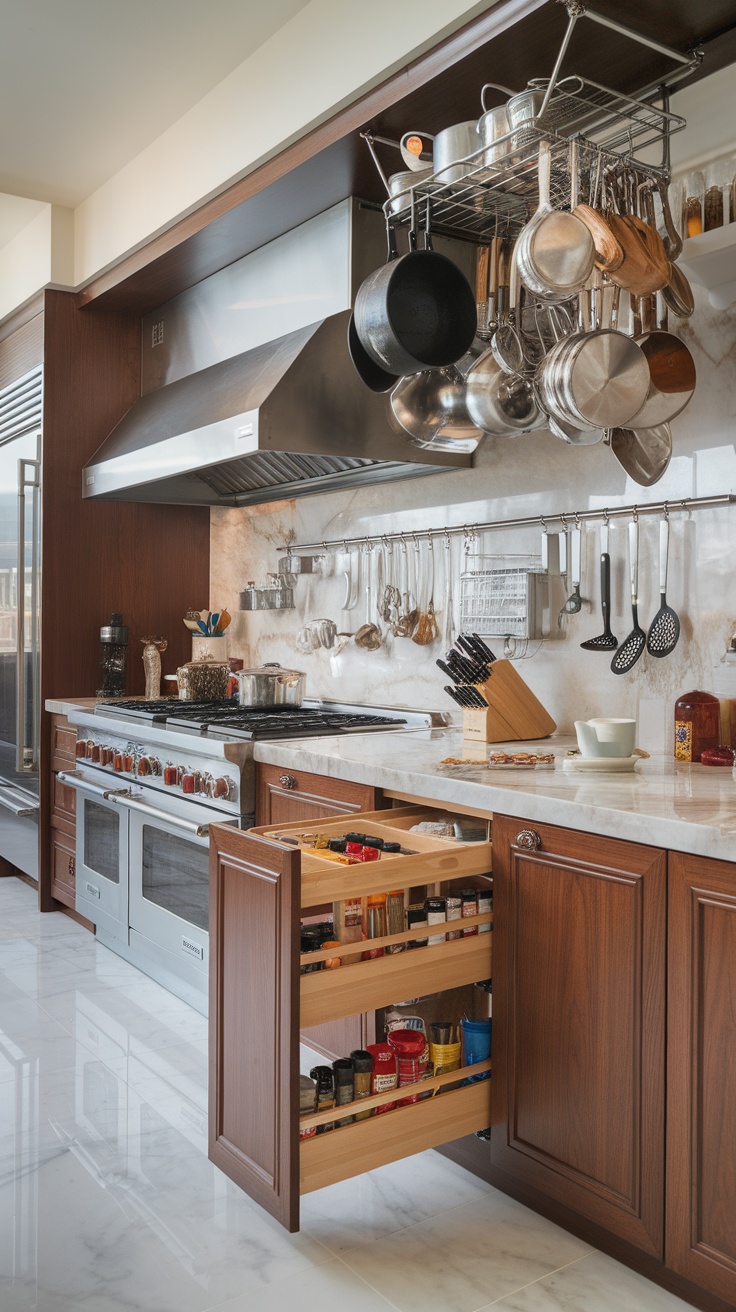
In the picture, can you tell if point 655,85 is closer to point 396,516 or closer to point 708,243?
point 708,243

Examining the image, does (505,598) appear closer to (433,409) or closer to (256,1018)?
(433,409)

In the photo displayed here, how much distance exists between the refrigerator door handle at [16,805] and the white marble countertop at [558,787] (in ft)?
6.11

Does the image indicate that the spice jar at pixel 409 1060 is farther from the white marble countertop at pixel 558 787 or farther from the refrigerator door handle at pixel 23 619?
the refrigerator door handle at pixel 23 619

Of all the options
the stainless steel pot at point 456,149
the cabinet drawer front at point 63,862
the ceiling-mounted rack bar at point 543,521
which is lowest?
the cabinet drawer front at point 63,862

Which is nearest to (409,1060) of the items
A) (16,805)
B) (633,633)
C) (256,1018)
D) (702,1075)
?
(256,1018)

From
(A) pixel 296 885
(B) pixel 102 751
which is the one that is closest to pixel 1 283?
(B) pixel 102 751

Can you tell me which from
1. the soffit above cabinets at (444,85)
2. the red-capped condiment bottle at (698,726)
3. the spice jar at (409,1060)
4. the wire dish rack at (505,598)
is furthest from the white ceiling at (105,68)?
the spice jar at (409,1060)

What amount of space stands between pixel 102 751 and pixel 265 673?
64cm

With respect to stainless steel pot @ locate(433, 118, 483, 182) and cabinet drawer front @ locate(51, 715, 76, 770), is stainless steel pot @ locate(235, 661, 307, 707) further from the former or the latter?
stainless steel pot @ locate(433, 118, 483, 182)

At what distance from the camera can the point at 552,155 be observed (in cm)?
206

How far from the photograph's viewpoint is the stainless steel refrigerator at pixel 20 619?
13.5 ft

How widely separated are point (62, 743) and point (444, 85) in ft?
8.81

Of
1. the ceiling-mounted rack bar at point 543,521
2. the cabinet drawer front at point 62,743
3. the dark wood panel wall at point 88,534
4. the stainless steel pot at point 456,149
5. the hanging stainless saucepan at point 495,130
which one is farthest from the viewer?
the dark wood panel wall at point 88,534

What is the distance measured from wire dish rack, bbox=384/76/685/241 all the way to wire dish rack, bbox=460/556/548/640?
876 millimetres
